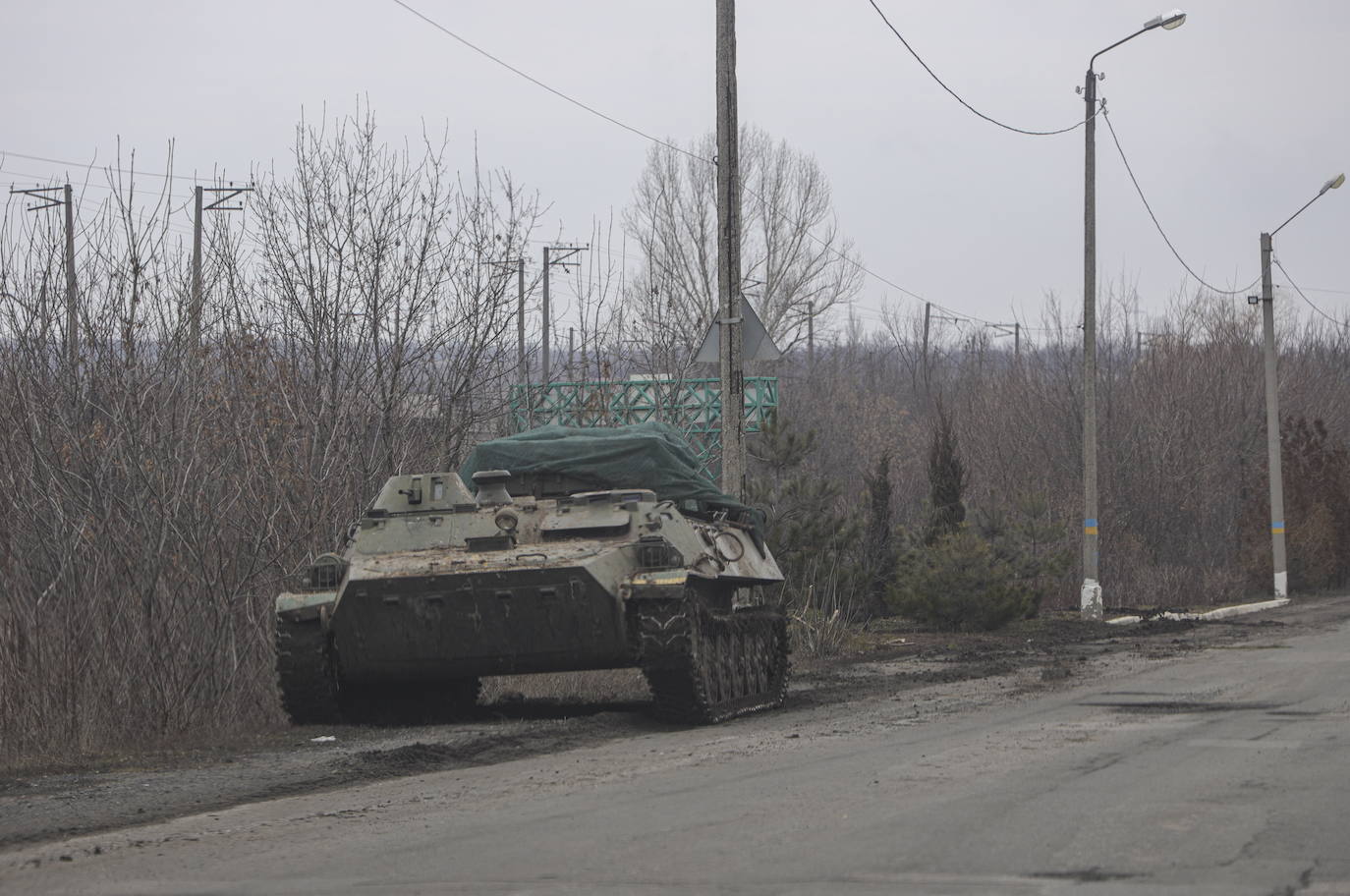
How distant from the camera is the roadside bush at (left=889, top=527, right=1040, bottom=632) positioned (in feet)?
73.7

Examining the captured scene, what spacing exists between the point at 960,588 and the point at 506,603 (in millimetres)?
12197

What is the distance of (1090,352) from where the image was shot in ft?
82.3

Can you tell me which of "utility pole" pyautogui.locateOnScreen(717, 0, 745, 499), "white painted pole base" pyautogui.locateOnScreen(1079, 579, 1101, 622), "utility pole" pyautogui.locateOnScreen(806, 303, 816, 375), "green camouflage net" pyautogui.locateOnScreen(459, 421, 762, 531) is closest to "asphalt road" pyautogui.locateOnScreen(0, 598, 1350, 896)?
"green camouflage net" pyautogui.locateOnScreen(459, 421, 762, 531)

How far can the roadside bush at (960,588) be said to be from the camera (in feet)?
73.7

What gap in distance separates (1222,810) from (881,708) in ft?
17.9

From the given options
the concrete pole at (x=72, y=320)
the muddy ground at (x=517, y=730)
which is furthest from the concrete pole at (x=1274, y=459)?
the concrete pole at (x=72, y=320)

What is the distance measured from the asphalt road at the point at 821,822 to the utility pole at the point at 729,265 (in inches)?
218

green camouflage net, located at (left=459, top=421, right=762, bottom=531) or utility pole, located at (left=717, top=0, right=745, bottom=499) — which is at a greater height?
utility pole, located at (left=717, top=0, right=745, bottom=499)

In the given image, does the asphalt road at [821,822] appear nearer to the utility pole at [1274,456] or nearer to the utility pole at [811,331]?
the utility pole at [1274,456]

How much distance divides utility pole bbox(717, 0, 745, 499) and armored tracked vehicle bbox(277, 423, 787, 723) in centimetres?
288

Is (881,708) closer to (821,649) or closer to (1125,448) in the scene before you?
(821,649)

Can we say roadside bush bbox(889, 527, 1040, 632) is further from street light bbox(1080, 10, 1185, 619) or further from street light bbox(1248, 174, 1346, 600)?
street light bbox(1248, 174, 1346, 600)

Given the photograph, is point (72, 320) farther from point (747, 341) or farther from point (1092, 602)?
point (1092, 602)

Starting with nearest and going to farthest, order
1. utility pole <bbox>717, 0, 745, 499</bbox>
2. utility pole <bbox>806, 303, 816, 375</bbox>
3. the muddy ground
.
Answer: the muddy ground < utility pole <bbox>717, 0, 745, 499</bbox> < utility pole <bbox>806, 303, 816, 375</bbox>
